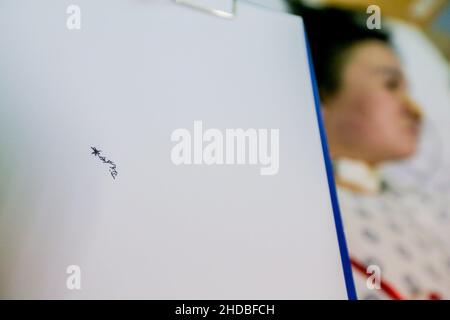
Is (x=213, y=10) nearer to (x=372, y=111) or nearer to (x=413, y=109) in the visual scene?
(x=372, y=111)

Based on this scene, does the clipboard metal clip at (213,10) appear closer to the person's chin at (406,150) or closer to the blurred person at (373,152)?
the blurred person at (373,152)

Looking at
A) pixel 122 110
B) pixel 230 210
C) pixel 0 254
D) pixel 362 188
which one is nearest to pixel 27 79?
pixel 122 110

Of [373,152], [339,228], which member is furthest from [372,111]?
[339,228]

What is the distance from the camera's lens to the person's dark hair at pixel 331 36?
0.98m

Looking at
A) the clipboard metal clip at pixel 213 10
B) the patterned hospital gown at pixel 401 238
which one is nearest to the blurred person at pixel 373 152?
the patterned hospital gown at pixel 401 238

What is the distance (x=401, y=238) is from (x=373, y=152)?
22cm

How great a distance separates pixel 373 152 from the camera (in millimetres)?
930

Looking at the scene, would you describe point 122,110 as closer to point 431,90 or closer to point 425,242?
point 425,242

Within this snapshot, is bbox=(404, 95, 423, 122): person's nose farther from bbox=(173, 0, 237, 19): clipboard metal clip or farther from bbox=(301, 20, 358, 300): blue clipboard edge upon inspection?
bbox=(173, 0, 237, 19): clipboard metal clip

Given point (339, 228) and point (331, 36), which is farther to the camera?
point (331, 36)

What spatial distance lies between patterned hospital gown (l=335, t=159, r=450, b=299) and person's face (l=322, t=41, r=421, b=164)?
104 mm

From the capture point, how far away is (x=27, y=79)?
576mm

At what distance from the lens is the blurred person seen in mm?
777
